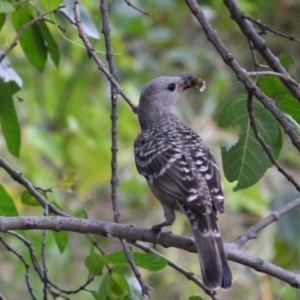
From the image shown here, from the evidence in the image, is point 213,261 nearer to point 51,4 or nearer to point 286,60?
point 286,60

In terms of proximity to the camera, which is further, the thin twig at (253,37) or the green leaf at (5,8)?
the thin twig at (253,37)

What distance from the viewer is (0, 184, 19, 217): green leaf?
329 centimetres

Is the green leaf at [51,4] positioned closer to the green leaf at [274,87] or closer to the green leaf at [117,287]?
the green leaf at [274,87]

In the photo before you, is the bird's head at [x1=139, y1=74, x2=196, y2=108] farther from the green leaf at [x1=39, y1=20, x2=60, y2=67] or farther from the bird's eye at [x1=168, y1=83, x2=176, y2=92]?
the green leaf at [x1=39, y1=20, x2=60, y2=67]

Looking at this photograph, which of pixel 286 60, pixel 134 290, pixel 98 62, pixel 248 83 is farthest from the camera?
pixel 286 60

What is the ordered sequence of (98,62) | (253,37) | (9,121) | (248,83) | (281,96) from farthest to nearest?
1. (9,121)
2. (253,37)
3. (281,96)
4. (98,62)
5. (248,83)

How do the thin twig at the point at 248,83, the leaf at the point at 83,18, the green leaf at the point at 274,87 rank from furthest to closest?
the leaf at the point at 83,18, the green leaf at the point at 274,87, the thin twig at the point at 248,83

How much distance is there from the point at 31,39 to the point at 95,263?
1436 mm

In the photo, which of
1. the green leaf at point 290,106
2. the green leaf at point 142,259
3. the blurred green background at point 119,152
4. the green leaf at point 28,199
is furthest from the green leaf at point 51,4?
the blurred green background at point 119,152

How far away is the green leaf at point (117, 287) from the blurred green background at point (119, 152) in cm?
243

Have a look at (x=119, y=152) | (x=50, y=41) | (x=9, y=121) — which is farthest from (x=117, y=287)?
(x=119, y=152)

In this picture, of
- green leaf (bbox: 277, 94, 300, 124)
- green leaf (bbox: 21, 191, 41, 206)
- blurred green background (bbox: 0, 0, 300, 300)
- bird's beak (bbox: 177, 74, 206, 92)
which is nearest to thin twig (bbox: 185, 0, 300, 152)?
green leaf (bbox: 277, 94, 300, 124)

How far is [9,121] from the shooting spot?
3.48 metres

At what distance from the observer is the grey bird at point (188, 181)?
289 centimetres
